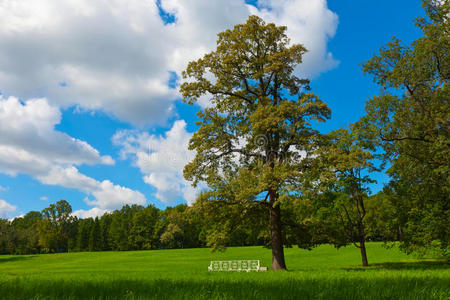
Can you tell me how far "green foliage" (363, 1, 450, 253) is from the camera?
2100 centimetres

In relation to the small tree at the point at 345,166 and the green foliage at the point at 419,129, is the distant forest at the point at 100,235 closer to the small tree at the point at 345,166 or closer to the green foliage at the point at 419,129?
the small tree at the point at 345,166

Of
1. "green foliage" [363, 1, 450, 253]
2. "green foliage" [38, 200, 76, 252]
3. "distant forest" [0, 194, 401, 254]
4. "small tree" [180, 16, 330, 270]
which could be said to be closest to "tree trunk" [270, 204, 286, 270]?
"small tree" [180, 16, 330, 270]

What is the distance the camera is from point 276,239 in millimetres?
22359

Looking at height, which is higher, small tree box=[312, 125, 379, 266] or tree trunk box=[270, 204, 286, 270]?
small tree box=[312, 125, 379, 266]

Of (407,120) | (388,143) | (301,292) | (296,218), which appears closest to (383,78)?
(407,120)

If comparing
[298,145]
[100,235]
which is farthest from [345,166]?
[100,235]

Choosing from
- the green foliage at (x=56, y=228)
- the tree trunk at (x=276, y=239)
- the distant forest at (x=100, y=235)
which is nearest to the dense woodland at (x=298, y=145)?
the tree trunk at (x=276, y=239)

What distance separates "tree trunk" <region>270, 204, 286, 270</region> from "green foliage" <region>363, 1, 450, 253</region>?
33.4 feet

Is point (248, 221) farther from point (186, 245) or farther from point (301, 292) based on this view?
point (186, 245)

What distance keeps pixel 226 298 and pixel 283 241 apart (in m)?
20.9

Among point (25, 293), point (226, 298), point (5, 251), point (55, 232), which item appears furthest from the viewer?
point (5, 251)

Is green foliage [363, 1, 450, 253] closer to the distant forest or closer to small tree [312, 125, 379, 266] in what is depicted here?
small tree [312, 125, 379, 266]

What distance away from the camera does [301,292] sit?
4.56 meters

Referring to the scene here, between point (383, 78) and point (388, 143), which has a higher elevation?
point (383, 78)
